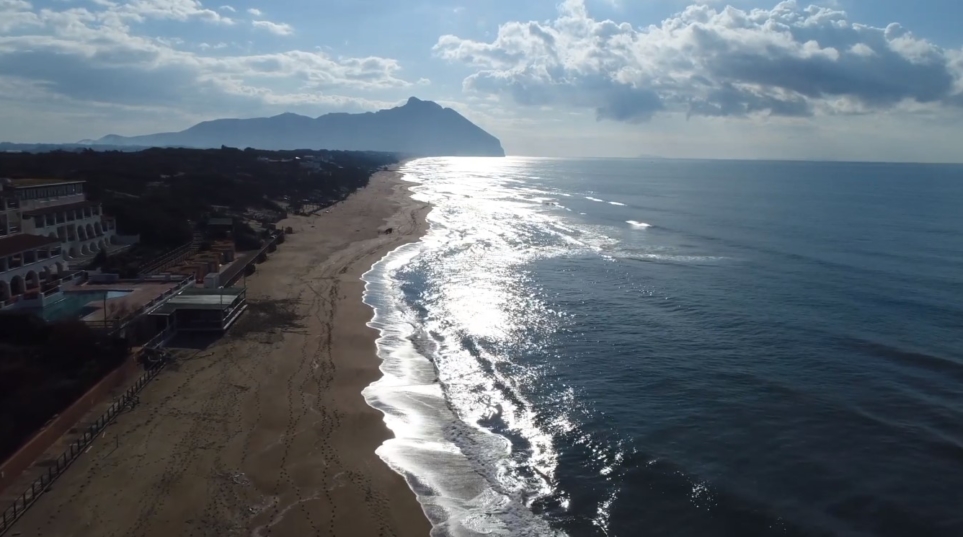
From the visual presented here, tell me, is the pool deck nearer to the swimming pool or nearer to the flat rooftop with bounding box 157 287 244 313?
the swimming pool

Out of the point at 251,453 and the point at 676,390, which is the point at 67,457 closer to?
the point at 251,453

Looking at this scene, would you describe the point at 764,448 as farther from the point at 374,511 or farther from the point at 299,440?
the point at 299,440

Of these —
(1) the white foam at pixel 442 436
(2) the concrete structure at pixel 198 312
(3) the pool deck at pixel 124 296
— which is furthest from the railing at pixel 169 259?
(1) the white foam at pixel 442 436

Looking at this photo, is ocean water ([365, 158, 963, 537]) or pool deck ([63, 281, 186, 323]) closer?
ocean water ([365, 158, 963, 537])

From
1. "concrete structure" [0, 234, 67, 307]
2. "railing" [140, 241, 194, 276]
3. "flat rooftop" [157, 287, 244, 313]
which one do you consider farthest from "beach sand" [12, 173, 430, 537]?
"concrete structure" [0, 234, 67, 307]

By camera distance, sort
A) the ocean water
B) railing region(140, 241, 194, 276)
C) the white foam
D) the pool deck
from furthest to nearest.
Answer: railing region(140, 241, 194, 276)
the pool deck
the ocean water
the white foam

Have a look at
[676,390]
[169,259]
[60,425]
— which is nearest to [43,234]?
[169,259]

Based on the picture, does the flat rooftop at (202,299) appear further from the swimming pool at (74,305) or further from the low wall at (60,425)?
the low wall at (60,425)
